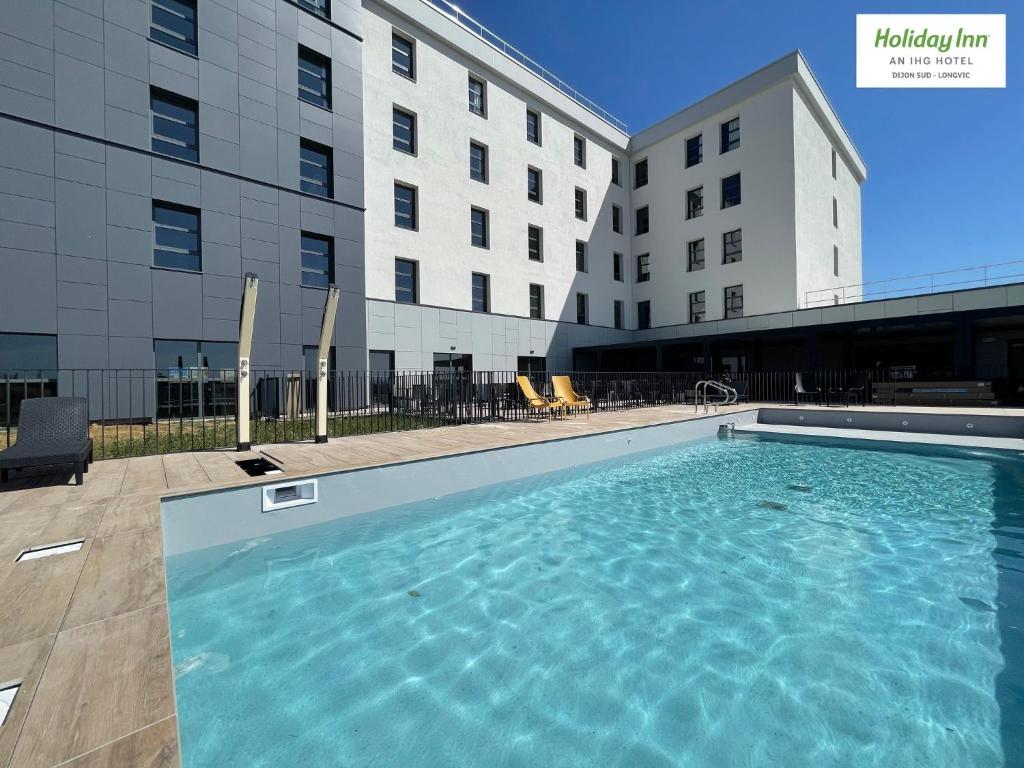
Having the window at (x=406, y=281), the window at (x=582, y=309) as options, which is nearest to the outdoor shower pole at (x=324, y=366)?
the window at (x=406, y=281)

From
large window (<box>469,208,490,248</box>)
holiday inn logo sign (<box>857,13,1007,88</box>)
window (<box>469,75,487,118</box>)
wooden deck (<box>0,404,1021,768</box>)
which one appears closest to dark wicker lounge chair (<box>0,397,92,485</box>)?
wooden deck (<box>0,404,1021,768</box>)

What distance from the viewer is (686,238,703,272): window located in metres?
23.7

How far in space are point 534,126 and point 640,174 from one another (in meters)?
7.78

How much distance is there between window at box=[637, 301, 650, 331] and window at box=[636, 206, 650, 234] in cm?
413

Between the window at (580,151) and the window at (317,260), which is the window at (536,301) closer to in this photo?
the window at (580,151)

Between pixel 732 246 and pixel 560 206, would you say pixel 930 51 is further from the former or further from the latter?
pixel 560 206

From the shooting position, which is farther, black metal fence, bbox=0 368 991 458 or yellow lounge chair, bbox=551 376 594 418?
yellow lounge chair, bbox=551 376 594 418

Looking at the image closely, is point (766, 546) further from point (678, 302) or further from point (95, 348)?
point (678, 302)

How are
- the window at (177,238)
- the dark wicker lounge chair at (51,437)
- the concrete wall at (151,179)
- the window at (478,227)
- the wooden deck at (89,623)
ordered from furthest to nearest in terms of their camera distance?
→ the window at (478,227) → the window at (177,238) → the concrete wall at (151,179) → the dark wicker lounge chair at (51,437) → the wooden deck at (89,623)

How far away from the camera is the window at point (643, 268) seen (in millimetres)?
26197

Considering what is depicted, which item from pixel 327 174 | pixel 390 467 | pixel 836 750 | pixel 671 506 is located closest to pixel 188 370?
pixel 327 174

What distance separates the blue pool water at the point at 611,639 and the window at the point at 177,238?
11898mm

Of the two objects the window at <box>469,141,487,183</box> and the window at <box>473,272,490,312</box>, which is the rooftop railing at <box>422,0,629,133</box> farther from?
the window at <box>473,272,490,312</box>

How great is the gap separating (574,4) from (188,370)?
1785 cm
